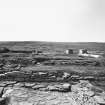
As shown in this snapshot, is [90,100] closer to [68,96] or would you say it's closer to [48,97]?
[68,96]

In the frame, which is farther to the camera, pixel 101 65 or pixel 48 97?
pixel 101 65

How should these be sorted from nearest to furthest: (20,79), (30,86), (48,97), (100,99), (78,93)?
(100,99), (48,97), (78,93), (30,86), (20,79)

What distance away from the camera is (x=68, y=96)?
458 centimetres

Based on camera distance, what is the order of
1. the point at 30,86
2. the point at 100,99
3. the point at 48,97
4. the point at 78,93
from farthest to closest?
the point at 30,86 < the point at 78,93 < the point at 48,97 < the point at 100,99

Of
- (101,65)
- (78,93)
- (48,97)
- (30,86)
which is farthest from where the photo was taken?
(101,65)

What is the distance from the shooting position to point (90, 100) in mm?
4141

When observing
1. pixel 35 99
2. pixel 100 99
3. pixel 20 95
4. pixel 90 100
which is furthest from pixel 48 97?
pixel 100 99

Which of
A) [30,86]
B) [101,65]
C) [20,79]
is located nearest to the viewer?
[30,86]

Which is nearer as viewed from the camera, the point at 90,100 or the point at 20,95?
the point at 90,100

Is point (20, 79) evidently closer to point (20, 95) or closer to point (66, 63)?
point (20, 95)

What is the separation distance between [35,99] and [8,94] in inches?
38.7

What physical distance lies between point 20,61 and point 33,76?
15.7 feet

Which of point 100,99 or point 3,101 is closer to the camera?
point 3,101

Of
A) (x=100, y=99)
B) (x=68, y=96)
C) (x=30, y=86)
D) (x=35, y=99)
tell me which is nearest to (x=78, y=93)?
(x=68, y=96)
